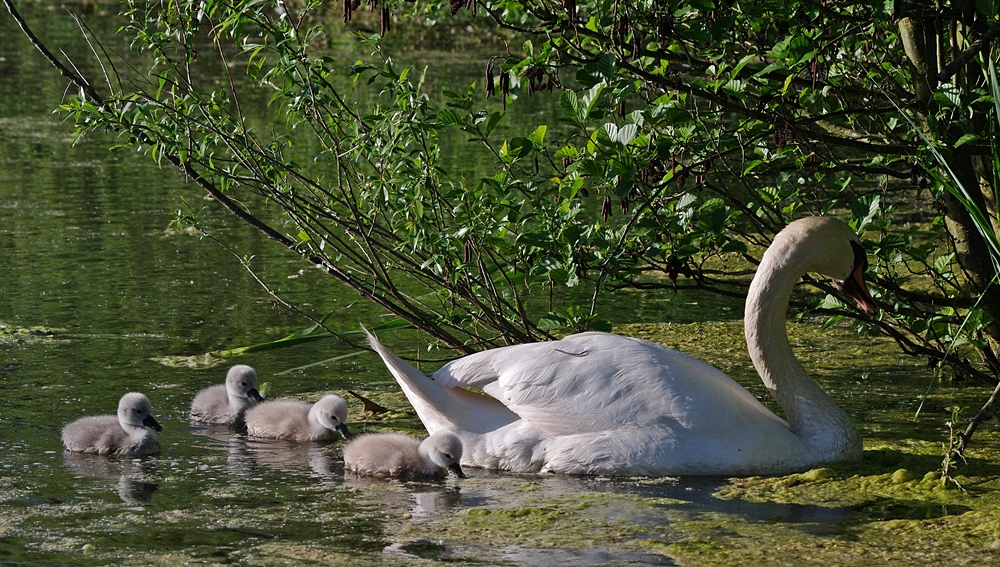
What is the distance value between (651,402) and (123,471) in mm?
2252

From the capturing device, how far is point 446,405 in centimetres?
570

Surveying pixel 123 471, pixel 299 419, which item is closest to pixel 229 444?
pixel 299 419

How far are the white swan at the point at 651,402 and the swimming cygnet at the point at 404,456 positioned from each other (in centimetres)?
27

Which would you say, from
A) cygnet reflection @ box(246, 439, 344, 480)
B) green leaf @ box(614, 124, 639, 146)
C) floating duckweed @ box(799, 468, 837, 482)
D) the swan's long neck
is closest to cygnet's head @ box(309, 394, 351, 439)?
cygnet reflection @ box(246, 439, 344, 480)

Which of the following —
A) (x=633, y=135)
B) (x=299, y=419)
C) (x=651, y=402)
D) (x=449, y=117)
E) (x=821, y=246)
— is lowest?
(x=299, y=419)

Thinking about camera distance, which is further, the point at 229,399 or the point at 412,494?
the point at 229,399

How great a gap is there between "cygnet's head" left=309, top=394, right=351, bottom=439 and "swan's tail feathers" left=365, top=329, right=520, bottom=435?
38 cm

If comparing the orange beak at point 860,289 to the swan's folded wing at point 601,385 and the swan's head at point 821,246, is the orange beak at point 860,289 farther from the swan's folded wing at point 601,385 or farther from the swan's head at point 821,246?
the swan's folded wing at point 601,385

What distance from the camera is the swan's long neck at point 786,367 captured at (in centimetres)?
561

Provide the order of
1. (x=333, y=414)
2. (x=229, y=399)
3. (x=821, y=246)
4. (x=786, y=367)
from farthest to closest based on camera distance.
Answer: (x=229, y=399) → (x=333, y=414) → (x=786, y=367) → (x=821, y=246)

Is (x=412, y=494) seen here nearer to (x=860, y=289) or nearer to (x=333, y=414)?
(x=333, y=414)

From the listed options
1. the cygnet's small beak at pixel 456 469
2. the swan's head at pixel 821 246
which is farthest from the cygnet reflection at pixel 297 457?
the swan's head at pixel 821 246

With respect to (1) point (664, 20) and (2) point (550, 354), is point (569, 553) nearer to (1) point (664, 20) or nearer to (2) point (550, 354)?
(2) point (550, 354)

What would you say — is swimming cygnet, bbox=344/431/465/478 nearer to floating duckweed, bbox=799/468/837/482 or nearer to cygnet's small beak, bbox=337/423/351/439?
cygnet's small beak, bbox=337/423/351/439
